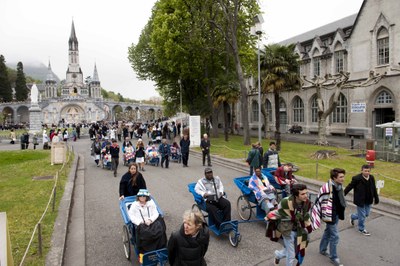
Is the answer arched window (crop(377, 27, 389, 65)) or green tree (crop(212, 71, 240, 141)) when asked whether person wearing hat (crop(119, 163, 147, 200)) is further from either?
arched window (crop(377, 27, 389, 65))

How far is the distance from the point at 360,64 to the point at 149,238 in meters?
33.3

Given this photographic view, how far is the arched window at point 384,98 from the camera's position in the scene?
97.6 ft

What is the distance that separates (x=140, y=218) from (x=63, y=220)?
328 cm

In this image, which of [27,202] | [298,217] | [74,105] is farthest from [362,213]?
[74,105]

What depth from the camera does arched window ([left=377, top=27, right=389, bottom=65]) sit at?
29.6 m

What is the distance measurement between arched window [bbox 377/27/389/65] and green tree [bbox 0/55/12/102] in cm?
9408

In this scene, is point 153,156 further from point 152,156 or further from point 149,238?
point 149,238

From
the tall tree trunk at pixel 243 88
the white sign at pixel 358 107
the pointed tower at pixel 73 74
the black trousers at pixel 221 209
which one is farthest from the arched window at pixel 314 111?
the pointed tower at pixel 73 74

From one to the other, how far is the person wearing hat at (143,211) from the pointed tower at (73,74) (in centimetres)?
12826

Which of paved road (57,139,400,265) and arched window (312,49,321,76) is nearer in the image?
paved road (57,139,400,265)

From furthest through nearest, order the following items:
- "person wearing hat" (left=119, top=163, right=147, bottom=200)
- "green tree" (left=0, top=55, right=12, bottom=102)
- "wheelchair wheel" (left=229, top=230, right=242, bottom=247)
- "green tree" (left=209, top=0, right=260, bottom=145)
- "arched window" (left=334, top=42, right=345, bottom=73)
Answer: "green tree" (left=0, top=55, right=12, bottom=102) → "arched window" (left=334, top=42, right=345, bottom=73) → "green tree" (left=209, top=0, right=260, bottom=145) → "person wearing hat" (left=119, top=163, right=147, bottom=200) → "wheelchair wheel" (left=229, top=230, right=242, bottom=247)

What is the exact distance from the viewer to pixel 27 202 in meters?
9.71

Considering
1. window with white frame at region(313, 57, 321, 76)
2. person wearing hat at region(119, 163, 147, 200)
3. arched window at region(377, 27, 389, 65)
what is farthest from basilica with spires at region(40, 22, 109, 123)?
person wearing hat at region(119, 163, 147, 200)

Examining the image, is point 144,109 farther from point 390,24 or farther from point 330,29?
point 390,24
